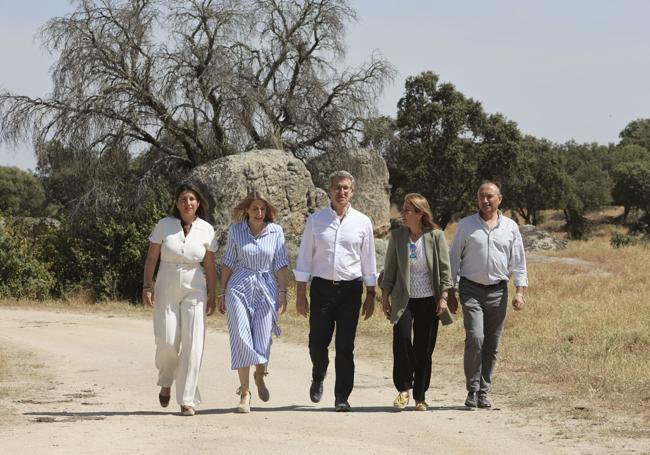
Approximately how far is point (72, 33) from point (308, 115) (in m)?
6.90

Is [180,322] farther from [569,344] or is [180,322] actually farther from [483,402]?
[569,344]

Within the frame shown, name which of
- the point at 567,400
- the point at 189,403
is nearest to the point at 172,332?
the point at 189,403

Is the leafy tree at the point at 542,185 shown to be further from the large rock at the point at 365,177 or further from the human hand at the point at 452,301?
the human hand at the point at 452,301

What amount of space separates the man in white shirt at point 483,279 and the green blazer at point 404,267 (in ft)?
0.58

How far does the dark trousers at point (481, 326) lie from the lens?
9.44 meters

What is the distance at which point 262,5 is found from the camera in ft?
95.9

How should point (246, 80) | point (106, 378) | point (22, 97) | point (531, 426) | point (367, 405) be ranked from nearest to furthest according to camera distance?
point (531, 426) → point (367, 405) → point (106, 378) → point (22, 97) → point (246, 80)

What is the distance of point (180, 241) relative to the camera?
30.0ft

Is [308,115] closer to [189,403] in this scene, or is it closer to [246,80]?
[246,80]

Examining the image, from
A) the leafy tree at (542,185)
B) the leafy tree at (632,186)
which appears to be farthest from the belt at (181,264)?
the leafy tree at (632,186)

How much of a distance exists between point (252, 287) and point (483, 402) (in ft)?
7.84

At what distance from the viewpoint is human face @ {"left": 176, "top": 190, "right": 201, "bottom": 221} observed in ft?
30.2

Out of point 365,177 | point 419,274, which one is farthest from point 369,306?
point 365,177

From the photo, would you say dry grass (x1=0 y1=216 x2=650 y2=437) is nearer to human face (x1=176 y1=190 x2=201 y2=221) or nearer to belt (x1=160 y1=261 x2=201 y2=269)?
belt (x1=160 y1=261 x2=201 y2=269)
